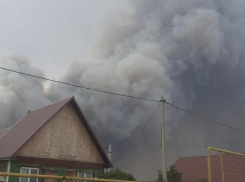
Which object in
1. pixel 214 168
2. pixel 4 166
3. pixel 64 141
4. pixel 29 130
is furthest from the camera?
pixel 214 168

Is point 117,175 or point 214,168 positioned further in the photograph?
point 214,168

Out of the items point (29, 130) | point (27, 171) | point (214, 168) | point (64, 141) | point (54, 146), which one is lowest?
point (27, 171)

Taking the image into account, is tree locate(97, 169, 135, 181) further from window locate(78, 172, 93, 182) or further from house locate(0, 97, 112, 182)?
window locate(78, 172, 93, 182)

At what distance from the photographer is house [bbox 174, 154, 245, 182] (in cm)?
3115

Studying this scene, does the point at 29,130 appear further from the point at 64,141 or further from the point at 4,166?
the point at 4,166

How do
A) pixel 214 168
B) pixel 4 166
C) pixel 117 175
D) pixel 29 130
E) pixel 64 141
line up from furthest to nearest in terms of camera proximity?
pixel 214 168 → pixel 117 175 → pixel 64 141 → pixel 29 130 → pixel 4 166

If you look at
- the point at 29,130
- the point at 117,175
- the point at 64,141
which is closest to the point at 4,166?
the point at 29,130

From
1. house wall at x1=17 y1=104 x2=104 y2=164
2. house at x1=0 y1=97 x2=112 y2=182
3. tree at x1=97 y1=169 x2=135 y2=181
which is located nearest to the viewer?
house at x1=0 y1=97 x2=112 y2=182

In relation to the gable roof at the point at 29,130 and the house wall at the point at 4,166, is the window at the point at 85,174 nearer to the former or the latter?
the gable roof at the point at 29,130

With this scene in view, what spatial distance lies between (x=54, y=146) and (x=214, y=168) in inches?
865

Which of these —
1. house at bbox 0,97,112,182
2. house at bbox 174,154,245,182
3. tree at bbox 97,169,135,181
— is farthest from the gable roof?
house at bbox 174,154,245,182

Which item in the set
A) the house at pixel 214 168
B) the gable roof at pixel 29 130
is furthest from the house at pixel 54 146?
the house at pixel 214 168

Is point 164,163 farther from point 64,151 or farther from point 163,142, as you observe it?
point 64,151

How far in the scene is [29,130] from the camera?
63.2 feet
